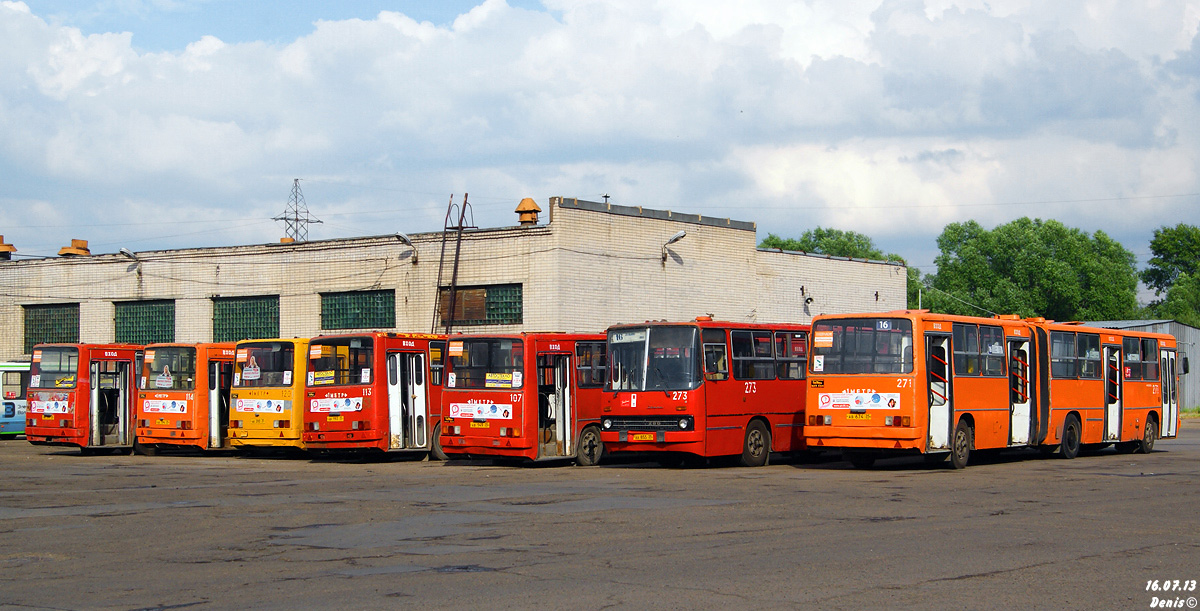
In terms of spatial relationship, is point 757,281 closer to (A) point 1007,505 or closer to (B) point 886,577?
(A) point 1007,505

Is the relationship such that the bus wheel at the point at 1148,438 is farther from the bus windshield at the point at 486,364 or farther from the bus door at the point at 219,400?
the bus door at the point at 219,400

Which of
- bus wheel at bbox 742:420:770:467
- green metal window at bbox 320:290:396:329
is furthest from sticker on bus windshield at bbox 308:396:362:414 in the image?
green metal window at bbox 320:290:396:329

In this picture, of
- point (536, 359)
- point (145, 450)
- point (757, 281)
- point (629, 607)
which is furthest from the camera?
point (757, 281)

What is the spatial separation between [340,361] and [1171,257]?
326 ft

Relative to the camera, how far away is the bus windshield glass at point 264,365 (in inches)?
1014

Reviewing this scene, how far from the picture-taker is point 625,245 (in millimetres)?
35844

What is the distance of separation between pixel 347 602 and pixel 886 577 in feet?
13.3

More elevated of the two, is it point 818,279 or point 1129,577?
point 818,279

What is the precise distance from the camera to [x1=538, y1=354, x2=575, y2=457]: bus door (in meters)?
22.4

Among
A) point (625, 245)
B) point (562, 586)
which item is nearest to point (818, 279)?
point (625, 245)

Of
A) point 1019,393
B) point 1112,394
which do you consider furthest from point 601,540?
point 1112,394

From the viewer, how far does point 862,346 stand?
20.8m

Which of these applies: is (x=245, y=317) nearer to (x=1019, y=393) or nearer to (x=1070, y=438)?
(x=1019, y=393)

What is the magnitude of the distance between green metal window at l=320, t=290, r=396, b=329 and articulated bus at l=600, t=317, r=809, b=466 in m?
17.1
